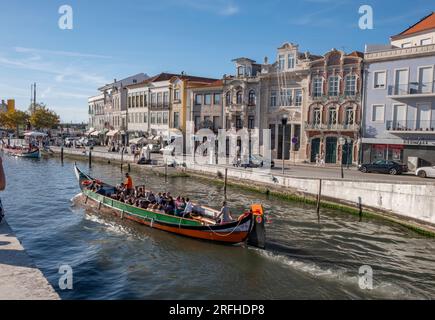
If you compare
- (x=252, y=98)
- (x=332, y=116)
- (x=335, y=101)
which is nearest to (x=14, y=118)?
(x=252, y=98)

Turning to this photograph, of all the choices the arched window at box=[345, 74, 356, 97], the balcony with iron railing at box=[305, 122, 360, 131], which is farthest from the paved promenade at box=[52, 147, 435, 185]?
the arched window at box=[345, 74, 356, 97]

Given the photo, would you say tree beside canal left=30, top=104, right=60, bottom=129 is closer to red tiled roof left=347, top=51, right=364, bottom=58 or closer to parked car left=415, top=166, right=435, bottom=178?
red tiled roof left=347, top=51, right=364, bottom=58

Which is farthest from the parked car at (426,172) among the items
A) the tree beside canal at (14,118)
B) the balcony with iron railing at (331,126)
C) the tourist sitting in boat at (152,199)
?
→ the tree beside canal at (14,118)

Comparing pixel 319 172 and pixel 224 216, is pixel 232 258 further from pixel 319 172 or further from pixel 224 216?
pixel 319 172

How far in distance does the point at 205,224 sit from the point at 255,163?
66.3ft

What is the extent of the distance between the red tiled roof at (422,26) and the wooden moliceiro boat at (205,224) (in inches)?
1217

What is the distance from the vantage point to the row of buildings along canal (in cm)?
3662

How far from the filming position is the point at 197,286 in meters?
14.5

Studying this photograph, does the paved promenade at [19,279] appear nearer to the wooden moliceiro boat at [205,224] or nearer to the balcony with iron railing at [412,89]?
the wooden moliceiro boat at [205,224]

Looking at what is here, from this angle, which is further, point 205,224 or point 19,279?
point 205,224

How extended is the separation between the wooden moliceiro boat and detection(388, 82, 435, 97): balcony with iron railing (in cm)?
2446

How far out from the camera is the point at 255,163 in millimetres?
38844
